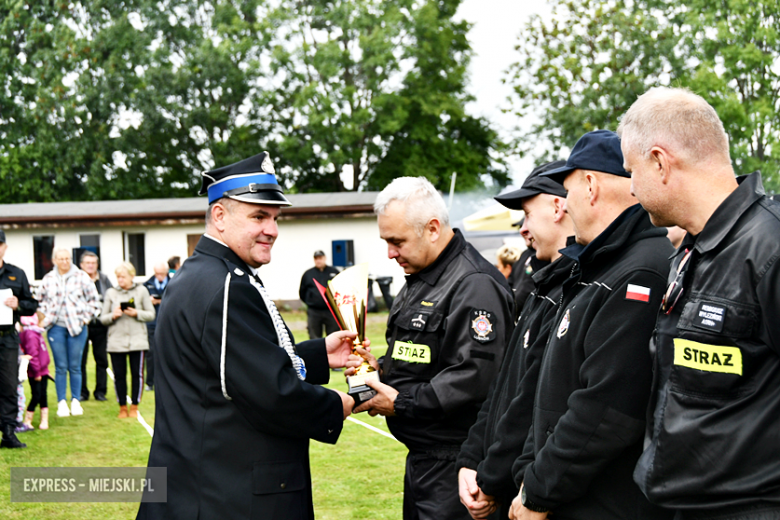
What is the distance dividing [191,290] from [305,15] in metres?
35.1

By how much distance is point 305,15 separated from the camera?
117ft

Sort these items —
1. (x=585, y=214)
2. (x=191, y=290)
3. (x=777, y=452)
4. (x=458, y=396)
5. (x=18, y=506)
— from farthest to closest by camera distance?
1. (x=18, y=506)
2. (x=458, y=396)
3. (x=191, y=290)
4. (x=585, y=214)
5. (x=777, y=452)

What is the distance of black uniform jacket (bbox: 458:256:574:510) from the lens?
2.65 m

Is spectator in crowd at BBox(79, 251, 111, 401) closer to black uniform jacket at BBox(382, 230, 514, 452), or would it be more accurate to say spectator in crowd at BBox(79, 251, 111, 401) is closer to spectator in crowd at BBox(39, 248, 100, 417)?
spectator in crowd at BBox(39, 248, 100, 417)

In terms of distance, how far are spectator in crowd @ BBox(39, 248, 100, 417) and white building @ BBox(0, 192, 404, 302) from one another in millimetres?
14697

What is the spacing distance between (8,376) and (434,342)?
628cm

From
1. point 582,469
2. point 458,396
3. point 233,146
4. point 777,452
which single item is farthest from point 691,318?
point 233,146

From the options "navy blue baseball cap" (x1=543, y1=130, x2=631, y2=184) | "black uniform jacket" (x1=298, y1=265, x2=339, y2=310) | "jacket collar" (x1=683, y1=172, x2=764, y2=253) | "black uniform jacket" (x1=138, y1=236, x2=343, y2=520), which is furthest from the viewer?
"black uniform jacket" (x1=298, y1=265, x2=339, y2=310)

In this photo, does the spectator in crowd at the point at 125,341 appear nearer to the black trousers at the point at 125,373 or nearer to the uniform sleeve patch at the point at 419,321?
the black trousers at the point at 125,373

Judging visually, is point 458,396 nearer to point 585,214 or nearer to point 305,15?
point 585,214

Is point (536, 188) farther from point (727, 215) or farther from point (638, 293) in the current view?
point (727, 215)

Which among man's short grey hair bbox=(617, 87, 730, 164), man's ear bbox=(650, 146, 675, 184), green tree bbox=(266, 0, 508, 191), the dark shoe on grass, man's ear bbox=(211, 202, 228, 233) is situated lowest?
the dark shoe on grass

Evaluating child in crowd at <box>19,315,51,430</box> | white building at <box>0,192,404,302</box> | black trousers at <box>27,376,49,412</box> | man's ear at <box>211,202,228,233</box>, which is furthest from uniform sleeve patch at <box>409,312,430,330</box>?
white building at <box>0,192,404,302</box>

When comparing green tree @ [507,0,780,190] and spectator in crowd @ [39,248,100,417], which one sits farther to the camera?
green tree @ [507,0,780,190]
